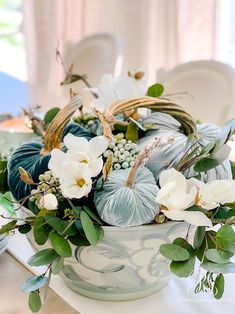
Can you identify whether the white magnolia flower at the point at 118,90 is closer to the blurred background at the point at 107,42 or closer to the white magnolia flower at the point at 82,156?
the white magnolia flower at the point at 82,156

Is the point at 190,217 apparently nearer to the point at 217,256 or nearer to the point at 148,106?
the point at 217,256

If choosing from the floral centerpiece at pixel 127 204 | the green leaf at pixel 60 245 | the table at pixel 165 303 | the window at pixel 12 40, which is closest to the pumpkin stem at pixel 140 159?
the floral centerpiece at pixel 127 204

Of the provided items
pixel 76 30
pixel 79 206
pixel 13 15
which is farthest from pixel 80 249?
pixel 13 15

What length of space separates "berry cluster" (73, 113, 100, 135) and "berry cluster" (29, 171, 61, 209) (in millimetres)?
162

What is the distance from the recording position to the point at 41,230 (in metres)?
0.63

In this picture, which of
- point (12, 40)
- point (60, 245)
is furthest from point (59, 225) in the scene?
point (12, 40)

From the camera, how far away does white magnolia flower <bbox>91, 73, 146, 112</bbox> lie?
0.82 metres

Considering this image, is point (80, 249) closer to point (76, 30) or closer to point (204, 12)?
point (204, 12)

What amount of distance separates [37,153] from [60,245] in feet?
0.60

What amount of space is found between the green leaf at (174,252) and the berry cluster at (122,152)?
0.12 m

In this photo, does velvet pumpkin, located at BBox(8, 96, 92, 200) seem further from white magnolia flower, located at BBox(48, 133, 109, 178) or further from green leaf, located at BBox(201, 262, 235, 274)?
green leaf, located at BBox(201, 262, 235, 274)

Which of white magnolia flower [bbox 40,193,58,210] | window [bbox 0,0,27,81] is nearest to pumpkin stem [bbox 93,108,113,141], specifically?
white magnolia flower [bbox 40,193,58,210]

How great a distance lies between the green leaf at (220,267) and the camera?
1.87ft

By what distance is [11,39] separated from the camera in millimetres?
2998
